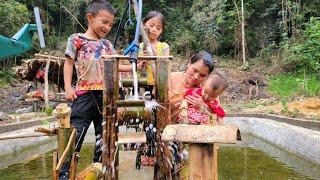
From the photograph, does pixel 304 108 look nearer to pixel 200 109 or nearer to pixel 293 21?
pixel 200 109

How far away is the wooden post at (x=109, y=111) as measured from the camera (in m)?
3.06

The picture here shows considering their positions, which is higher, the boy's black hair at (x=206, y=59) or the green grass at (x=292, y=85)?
the boy's black hair at (x=206, y=59)

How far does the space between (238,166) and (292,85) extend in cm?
1210

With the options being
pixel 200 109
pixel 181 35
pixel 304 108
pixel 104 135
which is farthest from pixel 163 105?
pixel 181 35

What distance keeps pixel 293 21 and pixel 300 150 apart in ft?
49.1

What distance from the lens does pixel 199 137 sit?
198 cm

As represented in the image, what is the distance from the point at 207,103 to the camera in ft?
10.3

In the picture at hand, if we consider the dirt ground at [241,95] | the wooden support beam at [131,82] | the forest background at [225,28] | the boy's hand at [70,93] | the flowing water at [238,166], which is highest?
the forest background at [225,28]

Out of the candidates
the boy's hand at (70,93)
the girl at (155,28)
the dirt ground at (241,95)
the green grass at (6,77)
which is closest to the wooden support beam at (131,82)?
the boy's hand at (70,93)

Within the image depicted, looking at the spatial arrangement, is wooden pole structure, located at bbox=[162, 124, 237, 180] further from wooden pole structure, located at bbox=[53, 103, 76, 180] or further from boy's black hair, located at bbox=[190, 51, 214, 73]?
boy's black hair, located at bbox=[190, 51, 214, 73]

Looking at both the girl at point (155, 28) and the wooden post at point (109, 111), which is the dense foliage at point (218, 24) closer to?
the girl at point (155, 28)

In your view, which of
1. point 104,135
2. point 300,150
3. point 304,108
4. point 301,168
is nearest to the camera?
point 104,135

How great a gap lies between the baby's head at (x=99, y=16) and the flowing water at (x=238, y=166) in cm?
123

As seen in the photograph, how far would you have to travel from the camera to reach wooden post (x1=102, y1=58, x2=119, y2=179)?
10.0 ft
